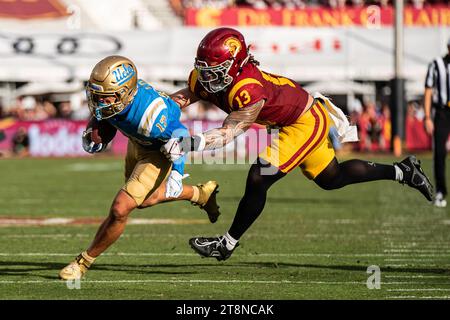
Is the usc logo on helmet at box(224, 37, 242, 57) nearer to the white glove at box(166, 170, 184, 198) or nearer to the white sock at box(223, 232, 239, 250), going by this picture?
the white glove at box(166, 170, 184, 198)

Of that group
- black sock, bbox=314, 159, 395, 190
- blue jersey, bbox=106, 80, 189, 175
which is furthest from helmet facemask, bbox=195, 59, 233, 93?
black sock, bbox=314, 159, 395, 190

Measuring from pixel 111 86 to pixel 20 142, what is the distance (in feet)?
63.6

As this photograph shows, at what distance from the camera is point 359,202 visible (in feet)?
42.4

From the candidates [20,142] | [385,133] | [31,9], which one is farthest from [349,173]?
[31,9]

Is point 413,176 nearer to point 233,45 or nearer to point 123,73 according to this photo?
point 233,45

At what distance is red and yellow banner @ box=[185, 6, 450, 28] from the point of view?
30.8 metres

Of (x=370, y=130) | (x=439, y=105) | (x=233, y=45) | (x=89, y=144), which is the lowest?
(x=89, y=144)

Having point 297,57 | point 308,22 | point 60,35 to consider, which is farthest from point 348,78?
point 60,35

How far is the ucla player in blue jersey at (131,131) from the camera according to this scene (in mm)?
6445

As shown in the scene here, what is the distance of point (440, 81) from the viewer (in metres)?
11.4

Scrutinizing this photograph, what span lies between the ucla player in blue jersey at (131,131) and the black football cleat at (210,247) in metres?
0.35

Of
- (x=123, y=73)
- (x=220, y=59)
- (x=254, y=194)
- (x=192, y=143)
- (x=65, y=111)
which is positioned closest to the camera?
(x=192, y=143)

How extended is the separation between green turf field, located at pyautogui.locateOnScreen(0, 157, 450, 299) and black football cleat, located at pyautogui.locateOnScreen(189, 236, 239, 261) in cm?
15

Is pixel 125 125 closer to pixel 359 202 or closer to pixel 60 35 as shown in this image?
pixel 359 202
